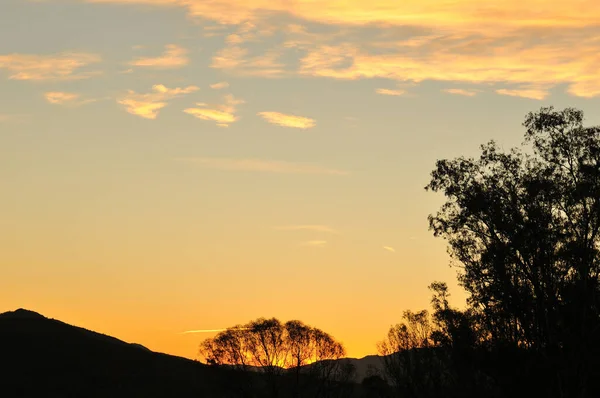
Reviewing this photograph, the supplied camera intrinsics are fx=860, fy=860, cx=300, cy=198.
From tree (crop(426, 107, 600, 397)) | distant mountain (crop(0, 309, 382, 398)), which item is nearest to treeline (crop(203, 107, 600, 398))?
tree (crop(426, 107, 600, 397))

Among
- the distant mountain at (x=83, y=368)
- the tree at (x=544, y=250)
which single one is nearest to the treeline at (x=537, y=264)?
the tree at (x=544, y=250)

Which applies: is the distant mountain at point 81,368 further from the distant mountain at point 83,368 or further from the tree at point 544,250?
the tree at point 544,250

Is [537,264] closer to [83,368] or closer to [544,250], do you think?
[544,250]

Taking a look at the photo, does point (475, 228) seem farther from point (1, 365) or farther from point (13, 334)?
point (13, 334)

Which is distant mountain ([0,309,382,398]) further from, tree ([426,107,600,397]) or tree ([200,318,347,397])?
tree ([426,107,600,397])

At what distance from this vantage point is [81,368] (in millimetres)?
172250

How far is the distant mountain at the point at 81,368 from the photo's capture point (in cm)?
16288

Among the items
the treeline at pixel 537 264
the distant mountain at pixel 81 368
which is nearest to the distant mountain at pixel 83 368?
the distant mountain at pixel 81 368

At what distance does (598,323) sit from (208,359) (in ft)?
280

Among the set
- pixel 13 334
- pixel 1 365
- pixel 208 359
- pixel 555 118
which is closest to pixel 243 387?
pixel 208 359

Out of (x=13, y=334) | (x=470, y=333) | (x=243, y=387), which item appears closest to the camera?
(x=470, y=333)

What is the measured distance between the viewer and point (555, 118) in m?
66.7

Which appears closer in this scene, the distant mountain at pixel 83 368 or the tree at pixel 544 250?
the tree at pixel 544 250

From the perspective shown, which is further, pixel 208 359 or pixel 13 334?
pixel 13 334
